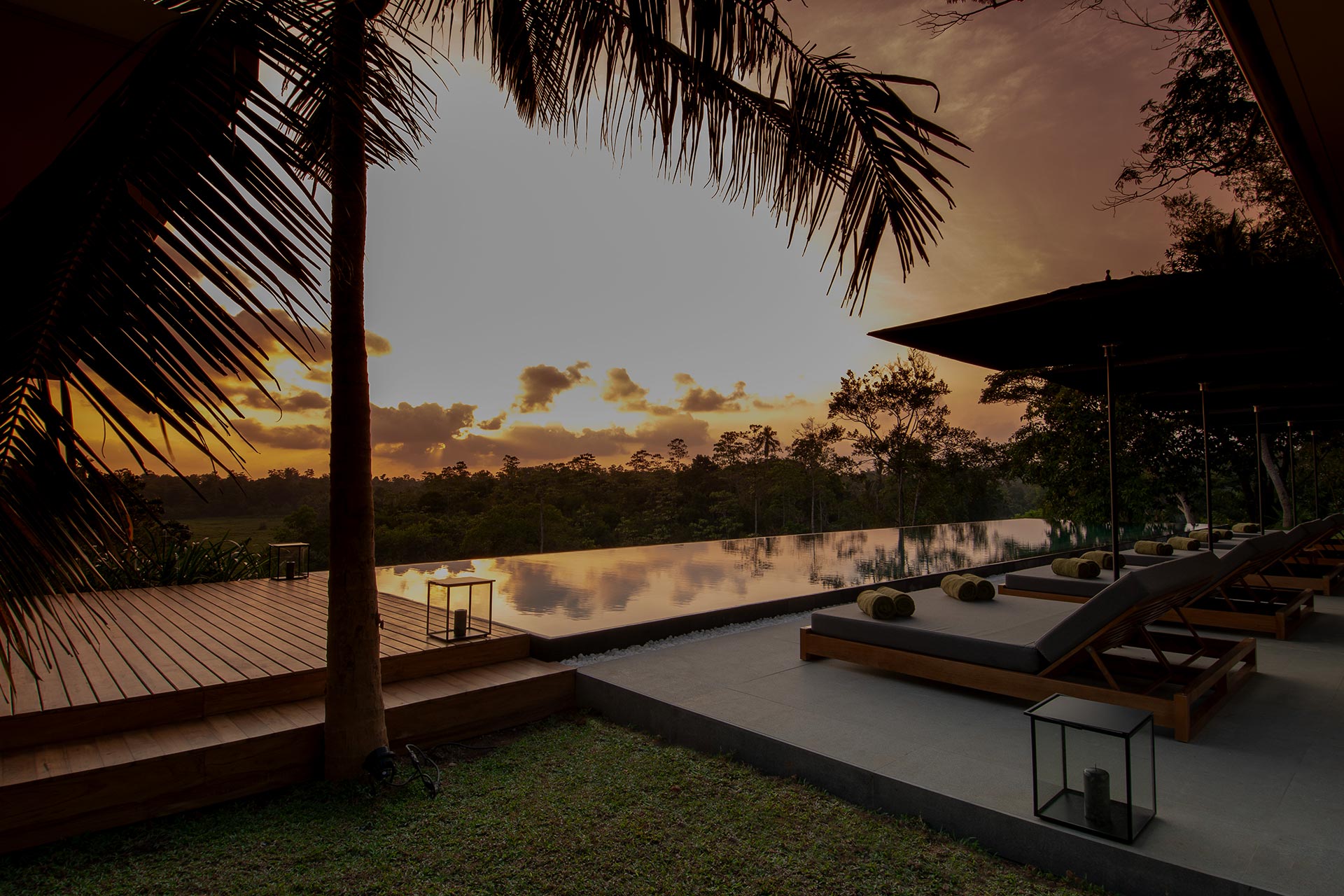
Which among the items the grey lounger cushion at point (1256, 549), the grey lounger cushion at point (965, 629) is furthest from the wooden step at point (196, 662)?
the grey lounger cushion at point (1256, 549)

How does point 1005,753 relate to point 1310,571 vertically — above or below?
below

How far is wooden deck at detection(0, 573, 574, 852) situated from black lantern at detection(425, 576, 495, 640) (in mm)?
126

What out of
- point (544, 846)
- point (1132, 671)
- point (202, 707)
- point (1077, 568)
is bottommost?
point (544, 846)

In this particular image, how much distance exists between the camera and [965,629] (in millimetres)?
4266

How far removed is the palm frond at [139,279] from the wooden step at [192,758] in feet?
8.10

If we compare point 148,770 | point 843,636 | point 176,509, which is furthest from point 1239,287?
point 176,509

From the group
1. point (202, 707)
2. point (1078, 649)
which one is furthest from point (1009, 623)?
point (202, 707)

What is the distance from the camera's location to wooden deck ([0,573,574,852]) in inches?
116

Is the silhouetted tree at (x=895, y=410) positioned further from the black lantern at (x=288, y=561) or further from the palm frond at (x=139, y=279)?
the palm frond at (x=139, y=279)

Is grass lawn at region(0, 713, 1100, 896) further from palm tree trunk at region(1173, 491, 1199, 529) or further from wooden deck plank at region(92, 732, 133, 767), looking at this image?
palm tree trunk at region(1173, 491, 1199, 529)

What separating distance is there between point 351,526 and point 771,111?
8.15ft

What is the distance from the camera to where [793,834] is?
2820mm

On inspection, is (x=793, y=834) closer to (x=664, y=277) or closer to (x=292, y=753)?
(x=292, y=753)

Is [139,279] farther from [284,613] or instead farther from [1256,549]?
[1256,549]
